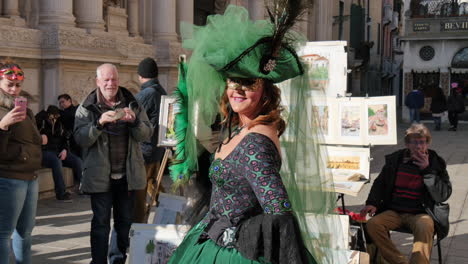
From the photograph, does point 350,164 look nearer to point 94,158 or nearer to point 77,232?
point 94,158

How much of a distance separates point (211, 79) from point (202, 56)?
5.4 inches

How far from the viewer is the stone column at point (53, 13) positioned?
32.7 ft

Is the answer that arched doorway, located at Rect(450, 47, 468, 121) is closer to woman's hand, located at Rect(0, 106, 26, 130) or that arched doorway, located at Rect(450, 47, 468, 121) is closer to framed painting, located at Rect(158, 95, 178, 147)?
framed painting, located at Rect(158, 95, 178, 147)

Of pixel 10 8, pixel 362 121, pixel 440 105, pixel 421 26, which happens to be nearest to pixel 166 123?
pixel 362 121

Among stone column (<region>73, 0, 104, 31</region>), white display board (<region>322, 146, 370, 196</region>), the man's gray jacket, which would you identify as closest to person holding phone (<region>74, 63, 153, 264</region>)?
the man's gray jacket

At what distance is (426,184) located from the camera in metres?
5.38

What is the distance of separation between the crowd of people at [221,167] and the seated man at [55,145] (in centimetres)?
2

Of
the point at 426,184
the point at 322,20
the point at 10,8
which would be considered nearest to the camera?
the point at 426,184

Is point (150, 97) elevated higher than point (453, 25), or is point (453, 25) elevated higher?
point (453, 25)

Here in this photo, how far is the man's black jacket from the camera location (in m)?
5.35

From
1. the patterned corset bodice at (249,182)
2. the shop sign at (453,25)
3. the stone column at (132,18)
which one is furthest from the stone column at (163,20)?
the shop sign at (453,25)

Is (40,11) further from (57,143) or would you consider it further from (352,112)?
(352,112)

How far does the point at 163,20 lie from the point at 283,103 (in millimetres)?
11412

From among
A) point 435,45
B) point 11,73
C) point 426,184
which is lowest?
point 426,184
